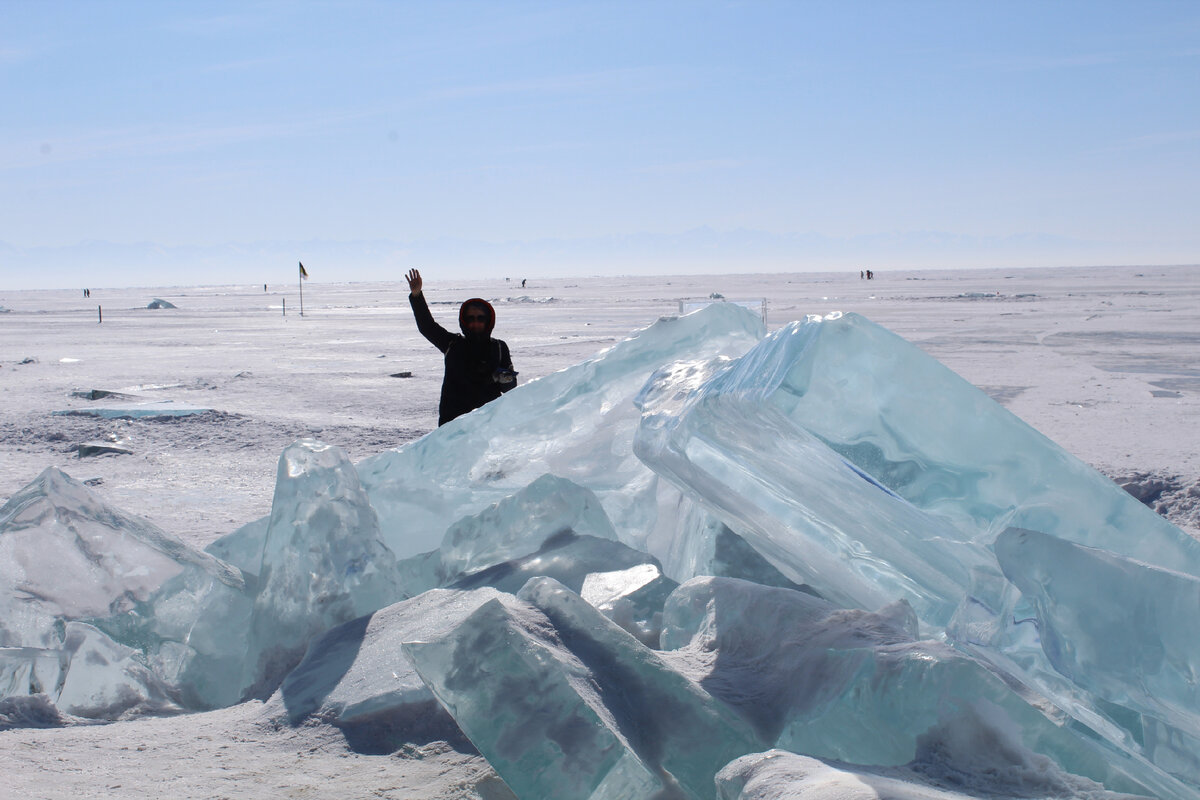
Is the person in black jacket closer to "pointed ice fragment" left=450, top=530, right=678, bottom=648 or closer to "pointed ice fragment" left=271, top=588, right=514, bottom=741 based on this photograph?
"pointed ice fragment" left=450, top=530, right=678, bottom=648

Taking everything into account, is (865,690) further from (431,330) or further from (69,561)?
(431,330)

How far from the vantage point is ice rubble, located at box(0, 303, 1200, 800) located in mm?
1629

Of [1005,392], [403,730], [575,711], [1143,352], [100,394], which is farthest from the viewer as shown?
[1143,352]

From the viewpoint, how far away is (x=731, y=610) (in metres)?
2.30

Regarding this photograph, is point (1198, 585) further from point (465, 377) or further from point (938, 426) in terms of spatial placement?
point (465, 377)

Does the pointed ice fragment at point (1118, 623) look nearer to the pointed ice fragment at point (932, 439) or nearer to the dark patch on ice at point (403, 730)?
the pointed ice fragment at point (932, 439)

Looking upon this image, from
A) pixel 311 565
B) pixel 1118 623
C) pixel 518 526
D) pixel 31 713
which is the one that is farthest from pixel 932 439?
pixel 31 713

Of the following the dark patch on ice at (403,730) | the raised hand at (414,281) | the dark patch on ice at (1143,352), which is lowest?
the dark patch on ice at (403,730)

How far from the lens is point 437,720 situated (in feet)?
6.95

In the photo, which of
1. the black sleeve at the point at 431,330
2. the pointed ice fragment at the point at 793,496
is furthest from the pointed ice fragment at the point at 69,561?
the black sleeve at the point at 431,330

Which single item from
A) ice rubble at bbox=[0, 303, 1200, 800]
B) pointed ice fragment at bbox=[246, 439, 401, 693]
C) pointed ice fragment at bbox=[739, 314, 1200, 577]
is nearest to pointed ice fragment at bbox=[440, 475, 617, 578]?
ice rubble at bbox=[0, 303, 1200, 800]

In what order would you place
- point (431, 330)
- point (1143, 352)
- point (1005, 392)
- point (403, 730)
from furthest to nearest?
point (1143, 352), point (1005, 392), point (431, 330), point (403, 730)

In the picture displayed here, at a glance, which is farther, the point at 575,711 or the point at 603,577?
the point at 603,577

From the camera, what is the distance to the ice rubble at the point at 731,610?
1.63m
